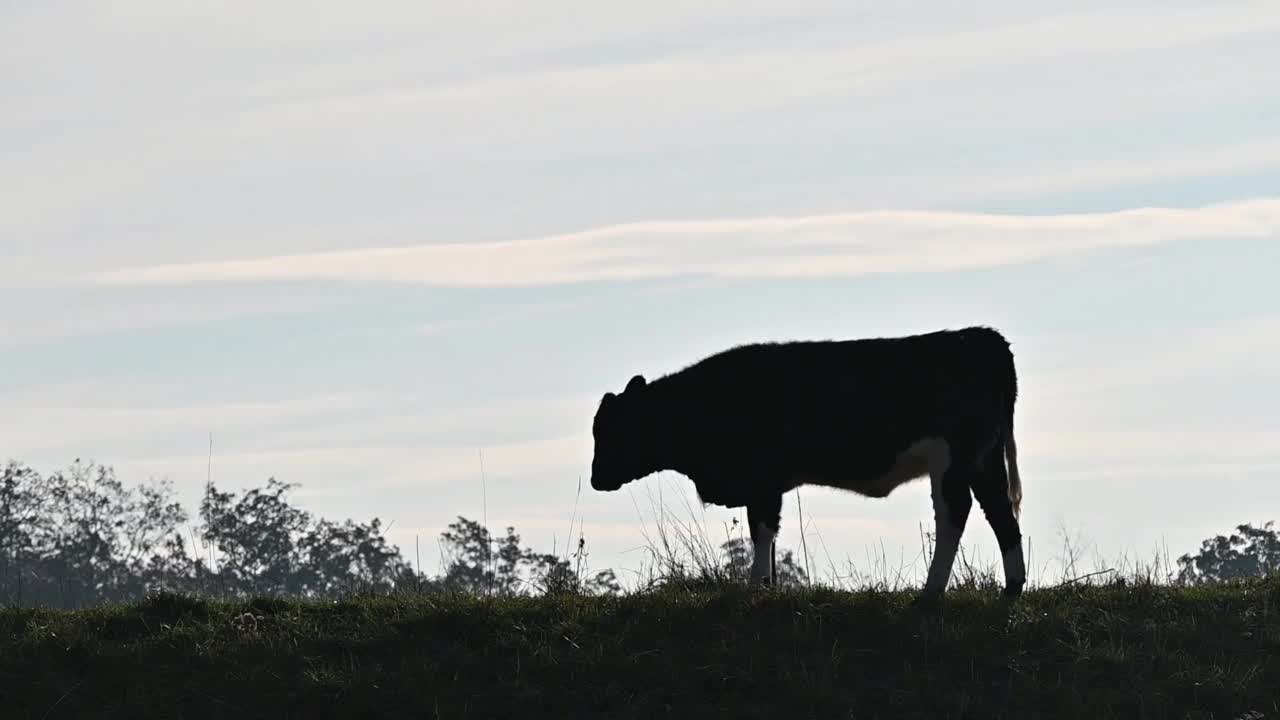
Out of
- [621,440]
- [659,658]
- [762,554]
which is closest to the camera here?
[659,658]

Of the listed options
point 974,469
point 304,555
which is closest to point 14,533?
point 304,555

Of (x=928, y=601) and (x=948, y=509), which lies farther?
(x=948, y=509)

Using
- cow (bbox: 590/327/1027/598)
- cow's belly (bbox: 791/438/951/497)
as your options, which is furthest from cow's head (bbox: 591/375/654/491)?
cow's belly (bbox: 791/438/951/497)

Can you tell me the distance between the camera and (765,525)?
17.5 meters

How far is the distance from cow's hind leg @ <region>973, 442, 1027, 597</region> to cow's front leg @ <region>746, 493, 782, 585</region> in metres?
1.93

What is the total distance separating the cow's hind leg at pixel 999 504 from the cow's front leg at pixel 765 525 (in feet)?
6.33

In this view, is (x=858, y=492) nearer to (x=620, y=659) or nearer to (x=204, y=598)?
(x=620, y=659)

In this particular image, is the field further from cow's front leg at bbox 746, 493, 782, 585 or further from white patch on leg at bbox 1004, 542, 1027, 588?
cow's front leg at bbox 746, 493, 782, 585

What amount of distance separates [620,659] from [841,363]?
4.23 metres

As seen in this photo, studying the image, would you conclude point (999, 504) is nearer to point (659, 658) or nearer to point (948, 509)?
point (948, 509)

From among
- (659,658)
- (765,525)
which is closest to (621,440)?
(765,525)

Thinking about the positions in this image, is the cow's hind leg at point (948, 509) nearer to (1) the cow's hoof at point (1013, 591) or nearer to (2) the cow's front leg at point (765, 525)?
(1) the cow's hoof at point (1013, 591)

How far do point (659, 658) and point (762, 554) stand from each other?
335 cm

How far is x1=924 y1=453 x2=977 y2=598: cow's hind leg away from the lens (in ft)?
52.6
